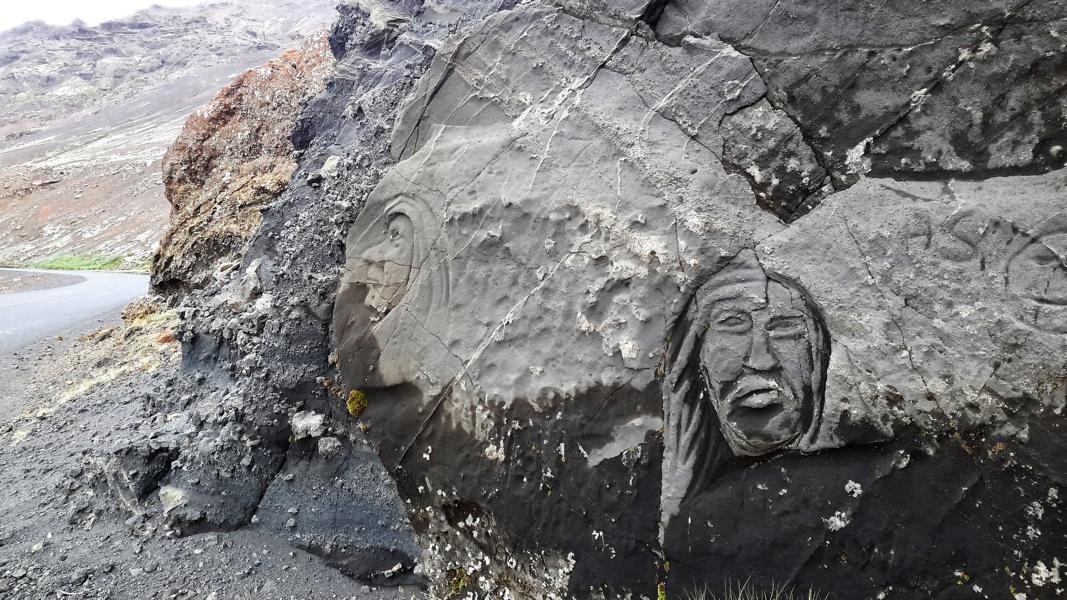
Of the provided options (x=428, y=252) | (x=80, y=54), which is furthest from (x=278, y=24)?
(x=428, y=252)

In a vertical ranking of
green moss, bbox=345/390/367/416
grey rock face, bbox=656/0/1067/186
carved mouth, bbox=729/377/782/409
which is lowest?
green moss, bbox=345/390/367/416

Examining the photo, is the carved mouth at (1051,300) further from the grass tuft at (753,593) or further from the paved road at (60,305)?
the paved road at (60,305)

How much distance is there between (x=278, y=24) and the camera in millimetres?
70000

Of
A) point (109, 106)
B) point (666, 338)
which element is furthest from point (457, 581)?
point (109, 106)

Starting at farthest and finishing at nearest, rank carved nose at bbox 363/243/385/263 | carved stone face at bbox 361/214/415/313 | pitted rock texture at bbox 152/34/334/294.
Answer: pitted rock texture at bbox 152/34/334/294 → carved nose at bbox 363/243/385/263 → carved stone face at bbox 361/214/415/313

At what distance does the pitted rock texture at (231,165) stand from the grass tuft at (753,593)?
6.57 meters

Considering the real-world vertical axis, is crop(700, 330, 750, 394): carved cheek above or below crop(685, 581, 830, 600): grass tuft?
above

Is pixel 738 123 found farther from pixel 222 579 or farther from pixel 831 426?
pixel 222 579

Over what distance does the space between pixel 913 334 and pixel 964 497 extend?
69 centimetres

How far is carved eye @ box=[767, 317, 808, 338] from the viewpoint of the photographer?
9.46 feet

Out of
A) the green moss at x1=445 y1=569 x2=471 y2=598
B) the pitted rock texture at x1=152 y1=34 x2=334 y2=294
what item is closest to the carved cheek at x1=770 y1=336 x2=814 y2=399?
the green moss at x1=445 y1=569 x2=471 y2=598

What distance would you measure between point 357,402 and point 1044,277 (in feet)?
12.5

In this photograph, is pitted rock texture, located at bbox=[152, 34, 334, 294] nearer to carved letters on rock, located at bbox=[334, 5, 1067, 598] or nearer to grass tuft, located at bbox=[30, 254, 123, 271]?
carved letters on rock, located at bbox=[334, 5, 1067, 598]

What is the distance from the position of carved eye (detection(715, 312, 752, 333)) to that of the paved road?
484 inches
